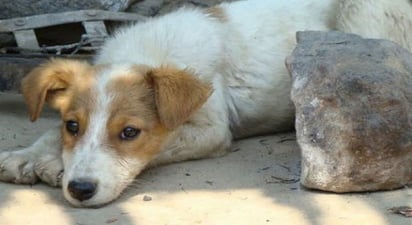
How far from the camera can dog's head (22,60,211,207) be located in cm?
446

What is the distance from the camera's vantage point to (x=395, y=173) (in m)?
4.65

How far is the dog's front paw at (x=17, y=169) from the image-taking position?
4840 millimetres

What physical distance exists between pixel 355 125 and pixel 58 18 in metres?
2.99

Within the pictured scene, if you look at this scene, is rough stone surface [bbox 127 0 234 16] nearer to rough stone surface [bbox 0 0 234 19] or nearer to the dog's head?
rough stone surface [bbox 0 0 234 19]

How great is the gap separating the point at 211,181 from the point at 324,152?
0.68 m

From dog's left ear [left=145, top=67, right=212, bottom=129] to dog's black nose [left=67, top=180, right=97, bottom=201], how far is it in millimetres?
642

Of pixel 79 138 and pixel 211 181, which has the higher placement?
pixel 79 138

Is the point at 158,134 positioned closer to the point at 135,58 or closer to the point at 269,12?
the point at 135,58

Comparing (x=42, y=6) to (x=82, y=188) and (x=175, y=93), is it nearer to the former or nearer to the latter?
(x=175, y=93)

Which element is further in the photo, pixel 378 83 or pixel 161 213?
pixel 378 83

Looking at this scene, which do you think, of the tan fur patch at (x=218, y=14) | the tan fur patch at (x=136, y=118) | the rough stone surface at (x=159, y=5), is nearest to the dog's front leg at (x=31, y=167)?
the tan fur patch at (x=136, y=118)

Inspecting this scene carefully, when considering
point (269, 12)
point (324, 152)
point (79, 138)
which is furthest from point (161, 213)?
point (269, 12)

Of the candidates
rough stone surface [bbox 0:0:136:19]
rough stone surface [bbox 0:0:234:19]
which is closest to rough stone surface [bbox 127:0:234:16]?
rough stone surface [bbox 0:0:234:19]

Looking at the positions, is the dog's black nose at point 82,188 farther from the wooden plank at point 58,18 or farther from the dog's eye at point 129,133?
the wooden plank at point 58,18
